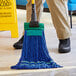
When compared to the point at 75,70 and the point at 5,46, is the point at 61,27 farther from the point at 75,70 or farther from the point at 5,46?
the point at 5,46

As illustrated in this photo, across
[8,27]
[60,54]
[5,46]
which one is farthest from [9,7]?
[60,54]

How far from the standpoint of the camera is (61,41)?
1608mm

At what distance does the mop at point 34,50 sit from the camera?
123cm

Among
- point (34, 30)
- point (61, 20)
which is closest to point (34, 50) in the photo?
point (34, 30)

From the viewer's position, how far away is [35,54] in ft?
Answer: 4.14

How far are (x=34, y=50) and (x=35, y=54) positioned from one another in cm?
3

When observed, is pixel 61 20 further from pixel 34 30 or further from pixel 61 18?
pixel 34 30

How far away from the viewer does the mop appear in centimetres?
123

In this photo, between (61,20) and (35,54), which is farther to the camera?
(61,20)

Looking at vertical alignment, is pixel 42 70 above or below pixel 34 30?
below

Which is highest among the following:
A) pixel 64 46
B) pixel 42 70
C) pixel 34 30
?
pixel 34 30

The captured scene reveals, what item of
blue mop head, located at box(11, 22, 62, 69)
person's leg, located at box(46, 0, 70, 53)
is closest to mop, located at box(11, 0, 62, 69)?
blue mop head, located at box(11, 22, 62, 69)

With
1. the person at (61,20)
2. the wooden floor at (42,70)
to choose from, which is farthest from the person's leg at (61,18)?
the wooden floor at (42,70)

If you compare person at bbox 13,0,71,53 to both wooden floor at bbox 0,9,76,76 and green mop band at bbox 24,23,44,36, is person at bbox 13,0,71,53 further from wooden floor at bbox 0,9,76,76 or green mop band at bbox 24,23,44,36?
green mop band at bbox 24,23,44,36
